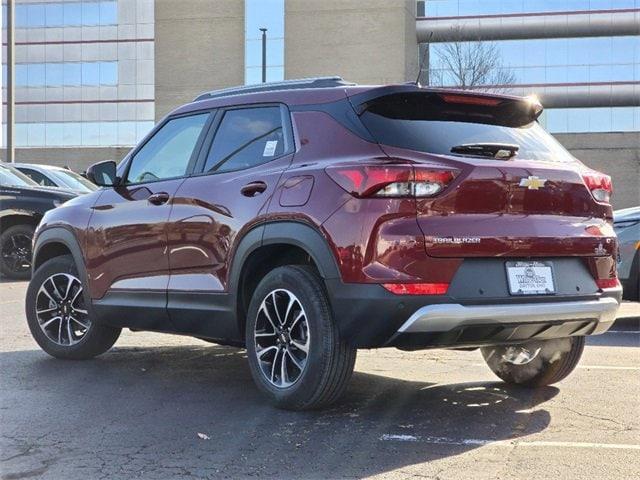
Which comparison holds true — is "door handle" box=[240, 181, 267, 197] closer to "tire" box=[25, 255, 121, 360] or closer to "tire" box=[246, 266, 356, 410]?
"tire" box=[246, 266, 356, 410]

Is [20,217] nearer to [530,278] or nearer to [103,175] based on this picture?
[103,175]

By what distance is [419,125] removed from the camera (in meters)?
4.58

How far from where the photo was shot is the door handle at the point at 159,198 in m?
5.44

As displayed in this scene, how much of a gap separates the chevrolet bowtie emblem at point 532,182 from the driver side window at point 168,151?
2159 millimetres

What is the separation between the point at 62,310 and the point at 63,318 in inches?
2.4

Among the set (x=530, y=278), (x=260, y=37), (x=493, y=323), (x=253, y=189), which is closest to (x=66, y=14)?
(x=260, y=37)

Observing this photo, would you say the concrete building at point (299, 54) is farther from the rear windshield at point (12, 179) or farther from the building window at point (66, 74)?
the rear windshield at point (12, 179)

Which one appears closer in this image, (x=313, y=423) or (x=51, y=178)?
(x=313, y=423)

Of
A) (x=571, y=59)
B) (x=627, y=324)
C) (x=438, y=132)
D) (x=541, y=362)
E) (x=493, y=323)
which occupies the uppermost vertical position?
(x=571, y=59)

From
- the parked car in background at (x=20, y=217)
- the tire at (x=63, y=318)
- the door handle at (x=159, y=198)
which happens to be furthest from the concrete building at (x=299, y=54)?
the door handle at (x=159, y=198)

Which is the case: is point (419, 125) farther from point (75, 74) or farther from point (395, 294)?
point (75, 74)

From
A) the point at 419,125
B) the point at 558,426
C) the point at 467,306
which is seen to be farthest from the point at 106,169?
the point at 558,426

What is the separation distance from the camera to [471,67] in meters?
38.3

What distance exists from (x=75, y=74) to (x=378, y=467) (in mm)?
47467
